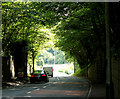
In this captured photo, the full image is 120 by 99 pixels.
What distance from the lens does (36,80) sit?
32.8 m

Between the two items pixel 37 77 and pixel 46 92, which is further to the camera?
pixel 37 77

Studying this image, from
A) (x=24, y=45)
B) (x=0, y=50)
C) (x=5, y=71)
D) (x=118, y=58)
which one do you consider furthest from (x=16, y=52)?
(x=118, y=58)

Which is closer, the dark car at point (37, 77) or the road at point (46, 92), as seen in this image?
the road at point (46, 92)

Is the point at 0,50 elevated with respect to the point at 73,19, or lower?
lower

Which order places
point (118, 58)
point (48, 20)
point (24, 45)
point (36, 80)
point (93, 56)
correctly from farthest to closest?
point (93, 56)
point (24, 45)
point (36, 80)
point (48, 20)
point (118, 58)

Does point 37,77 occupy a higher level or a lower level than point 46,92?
higher

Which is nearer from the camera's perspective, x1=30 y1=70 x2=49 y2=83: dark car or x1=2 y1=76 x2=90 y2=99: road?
x1=2 y1=76 x2=90 y2=99: road

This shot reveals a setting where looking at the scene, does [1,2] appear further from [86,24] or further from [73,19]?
[86,24]

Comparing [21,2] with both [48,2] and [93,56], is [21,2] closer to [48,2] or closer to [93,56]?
[48,2]

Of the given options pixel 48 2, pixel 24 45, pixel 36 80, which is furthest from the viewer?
pixel 24 45

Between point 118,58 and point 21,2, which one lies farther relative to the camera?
point 21,2

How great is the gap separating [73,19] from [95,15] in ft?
9.43

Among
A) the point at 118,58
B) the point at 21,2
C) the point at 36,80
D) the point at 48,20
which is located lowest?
→ the point at 36,80

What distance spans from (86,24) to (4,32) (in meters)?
8.91
